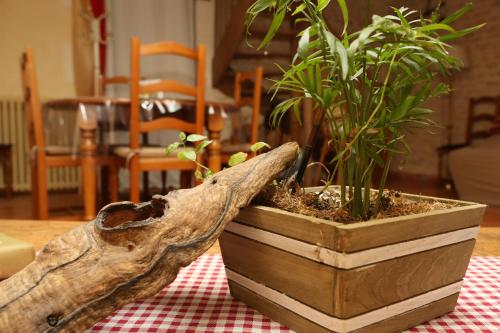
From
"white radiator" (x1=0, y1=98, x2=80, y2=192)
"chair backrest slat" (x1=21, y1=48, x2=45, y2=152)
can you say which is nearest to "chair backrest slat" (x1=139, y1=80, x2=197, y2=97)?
"chair backrest slat" (x1=21, y1=48, x2=45, y2=152)

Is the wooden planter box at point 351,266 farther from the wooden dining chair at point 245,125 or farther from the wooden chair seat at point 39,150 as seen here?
the wooden chair seat at point 39,150

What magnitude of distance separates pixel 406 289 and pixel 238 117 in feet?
8.40

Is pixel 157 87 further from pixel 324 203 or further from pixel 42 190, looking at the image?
pixel 324 203

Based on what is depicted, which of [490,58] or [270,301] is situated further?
[490,58]

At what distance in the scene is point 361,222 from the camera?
54 cm

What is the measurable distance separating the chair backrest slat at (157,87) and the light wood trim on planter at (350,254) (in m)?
1.72

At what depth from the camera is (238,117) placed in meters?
3.08

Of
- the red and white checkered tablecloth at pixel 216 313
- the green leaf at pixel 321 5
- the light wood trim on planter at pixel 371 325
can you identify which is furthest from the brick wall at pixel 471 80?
the green leaf at pixel 321 5

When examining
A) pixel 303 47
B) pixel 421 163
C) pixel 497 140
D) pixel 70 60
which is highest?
pixel 70 60

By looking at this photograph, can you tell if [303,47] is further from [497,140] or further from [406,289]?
[497,140]

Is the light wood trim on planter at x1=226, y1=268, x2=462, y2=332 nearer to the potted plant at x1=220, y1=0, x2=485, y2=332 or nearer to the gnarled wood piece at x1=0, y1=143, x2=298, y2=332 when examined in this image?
the potted plant at x1=220, y1=0, x2=485, y2=332

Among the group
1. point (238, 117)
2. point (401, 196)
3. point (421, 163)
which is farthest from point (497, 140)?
point (401, 196)

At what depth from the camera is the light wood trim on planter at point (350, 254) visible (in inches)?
20.1

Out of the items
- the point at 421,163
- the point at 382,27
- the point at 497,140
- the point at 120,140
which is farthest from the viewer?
the point at 421,163
